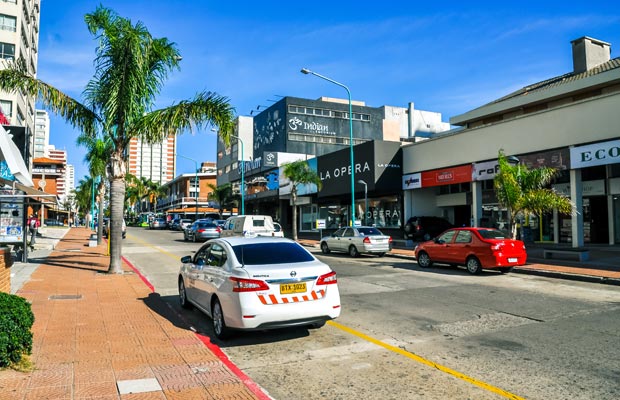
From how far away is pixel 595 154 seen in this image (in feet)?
63.2

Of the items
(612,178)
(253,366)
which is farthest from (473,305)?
(612,178)

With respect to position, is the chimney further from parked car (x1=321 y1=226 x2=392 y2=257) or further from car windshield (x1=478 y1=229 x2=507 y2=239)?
car windshield (x1=478 y1=229 x2=507 y2=239)

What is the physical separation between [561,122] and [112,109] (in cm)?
1866

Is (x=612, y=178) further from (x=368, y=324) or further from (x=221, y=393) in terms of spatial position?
(x=221, y=393)

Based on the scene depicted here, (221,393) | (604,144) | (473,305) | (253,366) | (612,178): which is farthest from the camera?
(612,178)

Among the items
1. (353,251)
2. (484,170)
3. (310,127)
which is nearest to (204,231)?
(353,251)

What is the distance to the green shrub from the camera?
5.20 metres

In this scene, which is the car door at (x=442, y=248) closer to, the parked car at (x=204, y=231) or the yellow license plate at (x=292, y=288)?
the yellow license plate at (x=292, y=288)

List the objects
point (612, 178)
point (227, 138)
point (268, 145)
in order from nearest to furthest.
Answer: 1. point (227, 138)
2. point (612, 178)
3. point (268, 145)

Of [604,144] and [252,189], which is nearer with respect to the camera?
[604,144]

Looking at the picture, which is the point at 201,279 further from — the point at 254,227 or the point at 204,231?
the point at 204,231

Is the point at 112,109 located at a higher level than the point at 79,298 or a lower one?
higher

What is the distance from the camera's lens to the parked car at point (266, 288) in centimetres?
653

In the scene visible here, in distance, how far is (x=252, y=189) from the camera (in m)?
53.9
